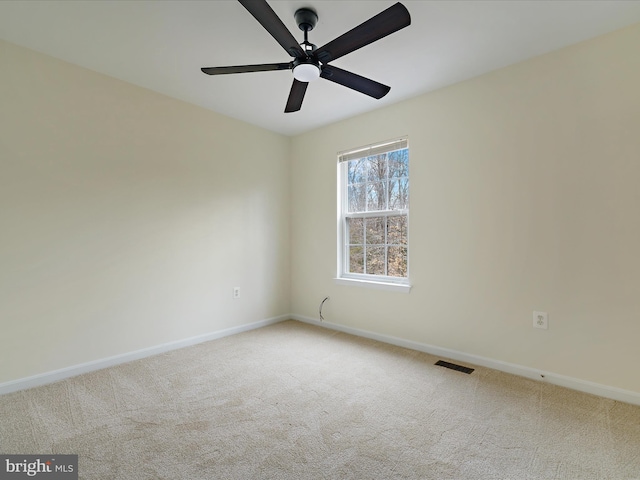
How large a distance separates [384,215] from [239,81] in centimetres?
189

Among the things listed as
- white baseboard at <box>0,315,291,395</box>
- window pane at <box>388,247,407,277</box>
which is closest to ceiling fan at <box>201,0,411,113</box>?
window pane at <box>388,247,407,277</box>

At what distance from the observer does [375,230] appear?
3.49 metres

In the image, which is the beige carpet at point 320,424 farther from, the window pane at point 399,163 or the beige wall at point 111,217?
the window pane at point 399,163

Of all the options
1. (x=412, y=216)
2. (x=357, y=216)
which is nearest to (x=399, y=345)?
(x=412, y=216)

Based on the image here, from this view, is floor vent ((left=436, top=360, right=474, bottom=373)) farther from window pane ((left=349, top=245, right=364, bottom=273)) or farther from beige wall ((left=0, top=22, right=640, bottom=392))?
window pane ((left=349, top=245, right=364, bottom=273))

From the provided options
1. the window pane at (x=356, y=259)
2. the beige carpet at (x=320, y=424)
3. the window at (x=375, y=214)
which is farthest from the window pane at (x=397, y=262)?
the beige carpet at (x=320, y=424)

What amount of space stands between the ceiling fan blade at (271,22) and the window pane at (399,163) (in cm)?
171

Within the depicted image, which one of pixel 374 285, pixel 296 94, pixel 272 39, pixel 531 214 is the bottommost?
pixel 374 285

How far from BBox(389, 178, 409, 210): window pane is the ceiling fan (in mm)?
1127

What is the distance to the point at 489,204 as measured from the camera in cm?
262

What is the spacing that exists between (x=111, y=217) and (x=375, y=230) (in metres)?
2.53

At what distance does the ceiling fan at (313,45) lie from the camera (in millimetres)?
1498

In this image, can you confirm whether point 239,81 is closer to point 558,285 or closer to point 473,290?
point 473,290

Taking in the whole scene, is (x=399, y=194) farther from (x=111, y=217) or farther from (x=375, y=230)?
(x=111, y=217)
